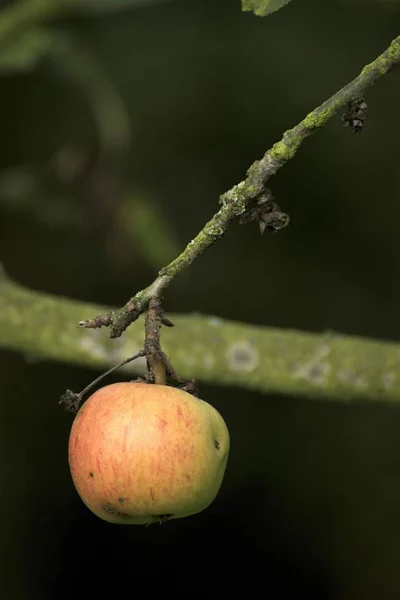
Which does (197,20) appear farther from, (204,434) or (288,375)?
(204,434)

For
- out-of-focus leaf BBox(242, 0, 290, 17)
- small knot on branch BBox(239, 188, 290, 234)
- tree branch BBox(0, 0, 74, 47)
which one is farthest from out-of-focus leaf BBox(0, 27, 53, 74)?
small knot on branch BBox(239, 188, 290, 234)

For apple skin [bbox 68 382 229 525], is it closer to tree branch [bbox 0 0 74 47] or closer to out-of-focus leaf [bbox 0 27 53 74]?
out-of-focus leaf [bbox 0 27 53 74]

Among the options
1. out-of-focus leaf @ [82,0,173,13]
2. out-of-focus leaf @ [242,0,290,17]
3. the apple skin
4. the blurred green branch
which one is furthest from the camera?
out-of-focus leaf @ [82,0,173,13]

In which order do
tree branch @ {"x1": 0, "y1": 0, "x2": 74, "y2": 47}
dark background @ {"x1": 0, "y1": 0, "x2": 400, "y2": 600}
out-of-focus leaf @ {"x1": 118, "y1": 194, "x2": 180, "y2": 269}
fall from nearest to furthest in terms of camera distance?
tree branch @ {"x1": 0, "y1": 0, "x2": 74, "y2": 47}, out-of-focus leaf @ {"x1": 118, "y1": 194, "x2": 180, "y2": 269}, dark background @ {"x1": 0, "y1": 0, "x2": 400, "y2": 600}

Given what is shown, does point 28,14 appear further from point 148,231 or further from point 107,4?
point 148,231

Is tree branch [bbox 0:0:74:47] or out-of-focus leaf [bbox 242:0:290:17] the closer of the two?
out-of-focus leaf [bbox 242:0:290:17]

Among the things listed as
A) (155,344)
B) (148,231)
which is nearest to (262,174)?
(155,344)

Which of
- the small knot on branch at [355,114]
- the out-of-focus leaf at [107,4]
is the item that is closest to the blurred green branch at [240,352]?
the out-of-focus leaf at [107,4]
